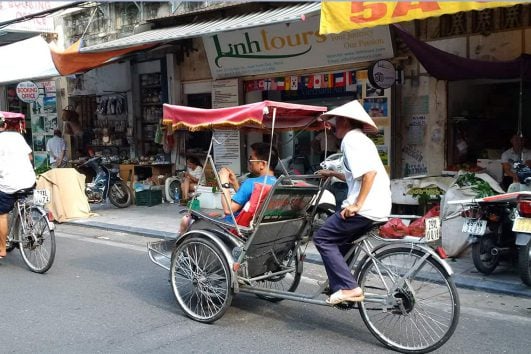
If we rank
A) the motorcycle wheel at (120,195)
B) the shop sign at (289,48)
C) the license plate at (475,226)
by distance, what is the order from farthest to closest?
1. the motorcycle wheel at (120,195)
2. the shop sign at (289,48)
3. the license plate at (475,226)

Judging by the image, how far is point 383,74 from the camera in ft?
30.7

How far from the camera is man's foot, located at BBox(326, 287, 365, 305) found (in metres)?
4.17

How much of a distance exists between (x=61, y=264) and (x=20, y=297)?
62.9 inches

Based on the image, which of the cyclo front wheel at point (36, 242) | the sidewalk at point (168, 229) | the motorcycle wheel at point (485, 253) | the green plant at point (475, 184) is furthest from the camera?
the green plant at point (475, 184)

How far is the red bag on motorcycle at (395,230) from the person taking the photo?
7.70 m

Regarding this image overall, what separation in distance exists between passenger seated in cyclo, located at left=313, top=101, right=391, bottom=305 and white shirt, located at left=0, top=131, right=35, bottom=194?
4.30 m

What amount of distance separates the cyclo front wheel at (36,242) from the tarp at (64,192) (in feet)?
13.1

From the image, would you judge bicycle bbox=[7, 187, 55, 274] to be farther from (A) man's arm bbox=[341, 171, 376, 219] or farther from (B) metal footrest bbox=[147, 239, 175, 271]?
(A) man's arm bbox=[341, 171, 376, 219]

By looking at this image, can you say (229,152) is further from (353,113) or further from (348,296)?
(348,296)

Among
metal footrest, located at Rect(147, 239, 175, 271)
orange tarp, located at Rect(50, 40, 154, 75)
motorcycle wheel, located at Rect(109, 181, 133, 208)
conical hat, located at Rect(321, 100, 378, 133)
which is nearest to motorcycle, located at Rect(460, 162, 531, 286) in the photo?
conical hat, located at Rect(321, 100, 378, 133)

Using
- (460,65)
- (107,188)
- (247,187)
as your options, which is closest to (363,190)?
(247,187)

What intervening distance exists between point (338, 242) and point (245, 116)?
1385 millimetres

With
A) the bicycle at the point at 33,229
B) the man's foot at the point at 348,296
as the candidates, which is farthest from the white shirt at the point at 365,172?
the bicycle at the point at 33,229

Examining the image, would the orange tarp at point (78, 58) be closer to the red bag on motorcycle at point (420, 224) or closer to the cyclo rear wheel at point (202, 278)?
the red bag on motorcycle at point (420, 224)
